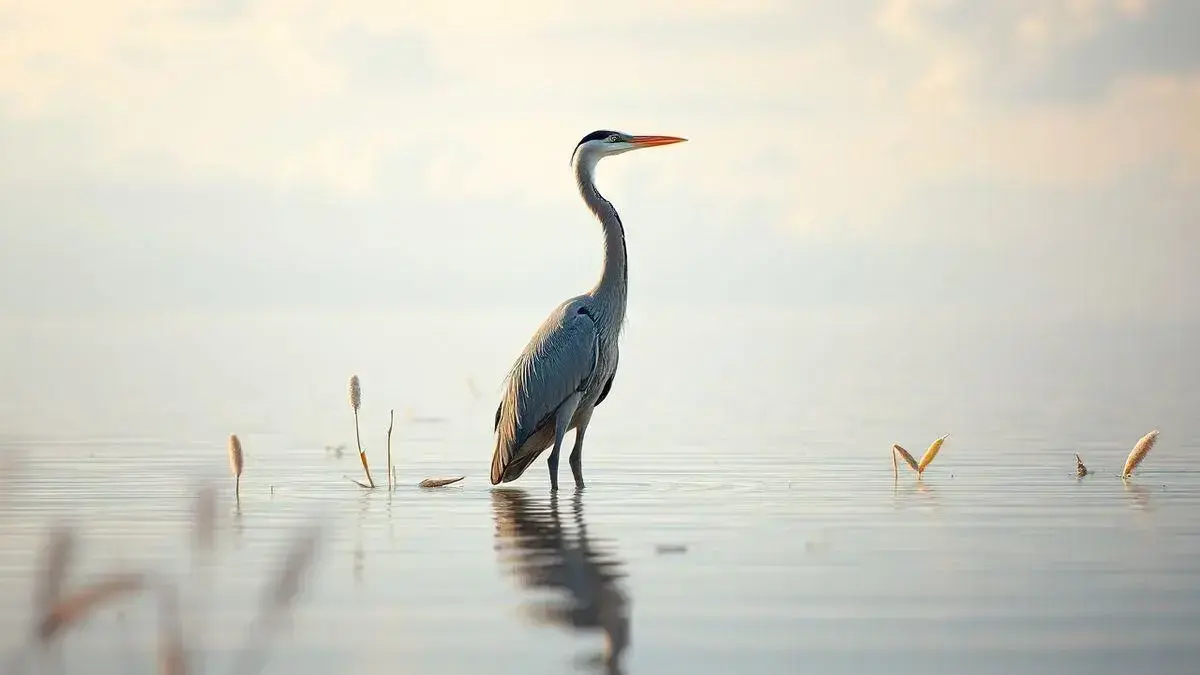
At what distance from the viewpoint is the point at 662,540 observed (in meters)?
10.6

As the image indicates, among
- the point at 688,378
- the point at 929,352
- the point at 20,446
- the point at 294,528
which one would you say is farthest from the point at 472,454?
the point at 929,352

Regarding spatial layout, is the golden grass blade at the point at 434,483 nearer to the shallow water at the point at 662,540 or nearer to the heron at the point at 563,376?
the shallow water at the point at 662,540

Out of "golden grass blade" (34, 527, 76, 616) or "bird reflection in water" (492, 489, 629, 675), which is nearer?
"golden grass blade" (34, 527, 76, 616)

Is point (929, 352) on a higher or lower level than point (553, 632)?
higher

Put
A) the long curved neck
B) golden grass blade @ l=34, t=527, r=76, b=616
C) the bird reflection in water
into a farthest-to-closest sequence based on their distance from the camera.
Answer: the long curved neck < the bird reflection in water < golden grass blade @ l=34, t=527, r=76, b=616

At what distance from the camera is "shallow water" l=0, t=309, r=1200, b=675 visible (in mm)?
7230

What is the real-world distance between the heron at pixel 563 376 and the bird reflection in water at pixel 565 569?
1.19m

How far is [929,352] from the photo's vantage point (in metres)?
56.7

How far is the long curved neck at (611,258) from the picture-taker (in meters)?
14.8

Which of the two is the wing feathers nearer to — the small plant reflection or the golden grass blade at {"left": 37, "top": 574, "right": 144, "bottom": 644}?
the small plant reflection

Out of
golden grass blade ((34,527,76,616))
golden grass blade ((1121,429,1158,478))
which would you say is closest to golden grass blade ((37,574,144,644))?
golden grass blade ((34,527,76,616))

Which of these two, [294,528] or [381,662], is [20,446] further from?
[381,662]

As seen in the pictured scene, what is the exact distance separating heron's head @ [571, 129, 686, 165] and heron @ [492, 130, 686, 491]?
1.15 metres

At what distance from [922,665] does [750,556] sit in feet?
10.1
